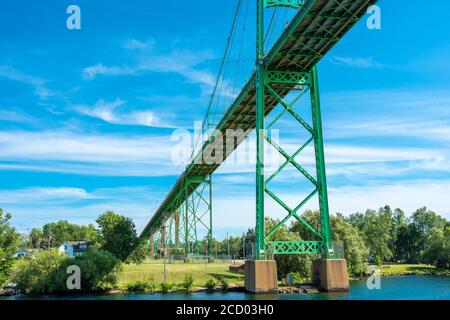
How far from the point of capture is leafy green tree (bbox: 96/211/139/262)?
62219 millimetres

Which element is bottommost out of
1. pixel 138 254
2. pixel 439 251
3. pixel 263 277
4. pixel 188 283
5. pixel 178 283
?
pixel 178 283

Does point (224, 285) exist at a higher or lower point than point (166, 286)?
higher

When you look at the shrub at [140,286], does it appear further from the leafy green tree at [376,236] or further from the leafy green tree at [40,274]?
the leafy green tree at [376,236]

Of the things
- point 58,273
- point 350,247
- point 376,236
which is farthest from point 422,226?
point 58,273

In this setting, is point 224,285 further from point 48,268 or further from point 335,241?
point 335,241

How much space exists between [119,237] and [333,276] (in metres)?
38.2

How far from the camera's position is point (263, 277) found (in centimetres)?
3128

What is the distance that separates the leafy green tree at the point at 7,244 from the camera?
40281 mm

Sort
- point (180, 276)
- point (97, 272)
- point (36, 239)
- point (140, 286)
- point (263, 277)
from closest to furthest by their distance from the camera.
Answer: point (263, 277), point (140, 286), point (97, 272), point (180, 276), point (36, 239)

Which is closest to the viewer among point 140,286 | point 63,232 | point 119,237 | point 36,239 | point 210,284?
point 210,284

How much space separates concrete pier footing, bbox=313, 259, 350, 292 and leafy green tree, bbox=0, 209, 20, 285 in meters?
27.8
